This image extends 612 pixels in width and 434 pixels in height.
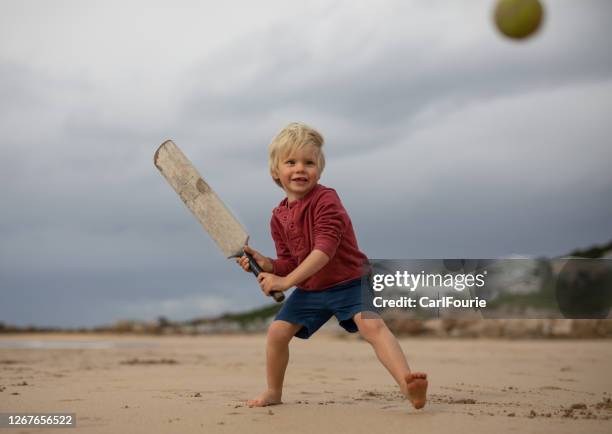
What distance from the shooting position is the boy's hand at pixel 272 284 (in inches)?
154

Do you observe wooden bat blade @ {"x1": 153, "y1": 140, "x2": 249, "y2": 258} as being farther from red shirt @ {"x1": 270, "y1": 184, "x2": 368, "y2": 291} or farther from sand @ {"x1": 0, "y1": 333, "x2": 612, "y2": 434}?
sand @ {"x1": 0, "y1": 333, "x2": 612, "y2": 434}

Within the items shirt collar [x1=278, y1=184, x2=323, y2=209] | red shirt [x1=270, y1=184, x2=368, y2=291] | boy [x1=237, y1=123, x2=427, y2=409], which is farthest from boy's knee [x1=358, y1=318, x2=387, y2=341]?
shirt collar [x1=278, y1=184, x2=323, y2=209]

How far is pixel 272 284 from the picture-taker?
155 inches

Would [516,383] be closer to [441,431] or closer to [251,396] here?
[251,396]

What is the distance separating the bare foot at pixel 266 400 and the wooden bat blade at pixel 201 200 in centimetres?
78

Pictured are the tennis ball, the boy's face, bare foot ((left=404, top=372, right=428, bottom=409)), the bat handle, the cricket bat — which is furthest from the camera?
the tennis ball

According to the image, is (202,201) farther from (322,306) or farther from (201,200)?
(322,306)

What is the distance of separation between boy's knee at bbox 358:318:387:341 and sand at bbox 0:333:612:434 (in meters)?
0.39

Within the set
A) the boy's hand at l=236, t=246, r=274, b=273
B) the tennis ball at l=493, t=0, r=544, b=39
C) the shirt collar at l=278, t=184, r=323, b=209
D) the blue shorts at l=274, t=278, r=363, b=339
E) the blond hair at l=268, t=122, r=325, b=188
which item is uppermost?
the tennis ball at l=493, t=0, r=544, b=39

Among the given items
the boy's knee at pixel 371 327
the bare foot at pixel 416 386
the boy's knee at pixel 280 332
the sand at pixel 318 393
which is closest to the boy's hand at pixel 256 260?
the boy's knee at pixel 280 332

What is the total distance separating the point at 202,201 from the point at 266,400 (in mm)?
1174

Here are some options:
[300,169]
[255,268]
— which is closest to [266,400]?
[255,268]

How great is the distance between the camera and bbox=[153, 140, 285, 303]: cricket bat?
423cm

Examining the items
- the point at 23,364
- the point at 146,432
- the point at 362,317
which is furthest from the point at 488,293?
the point at 23,364
